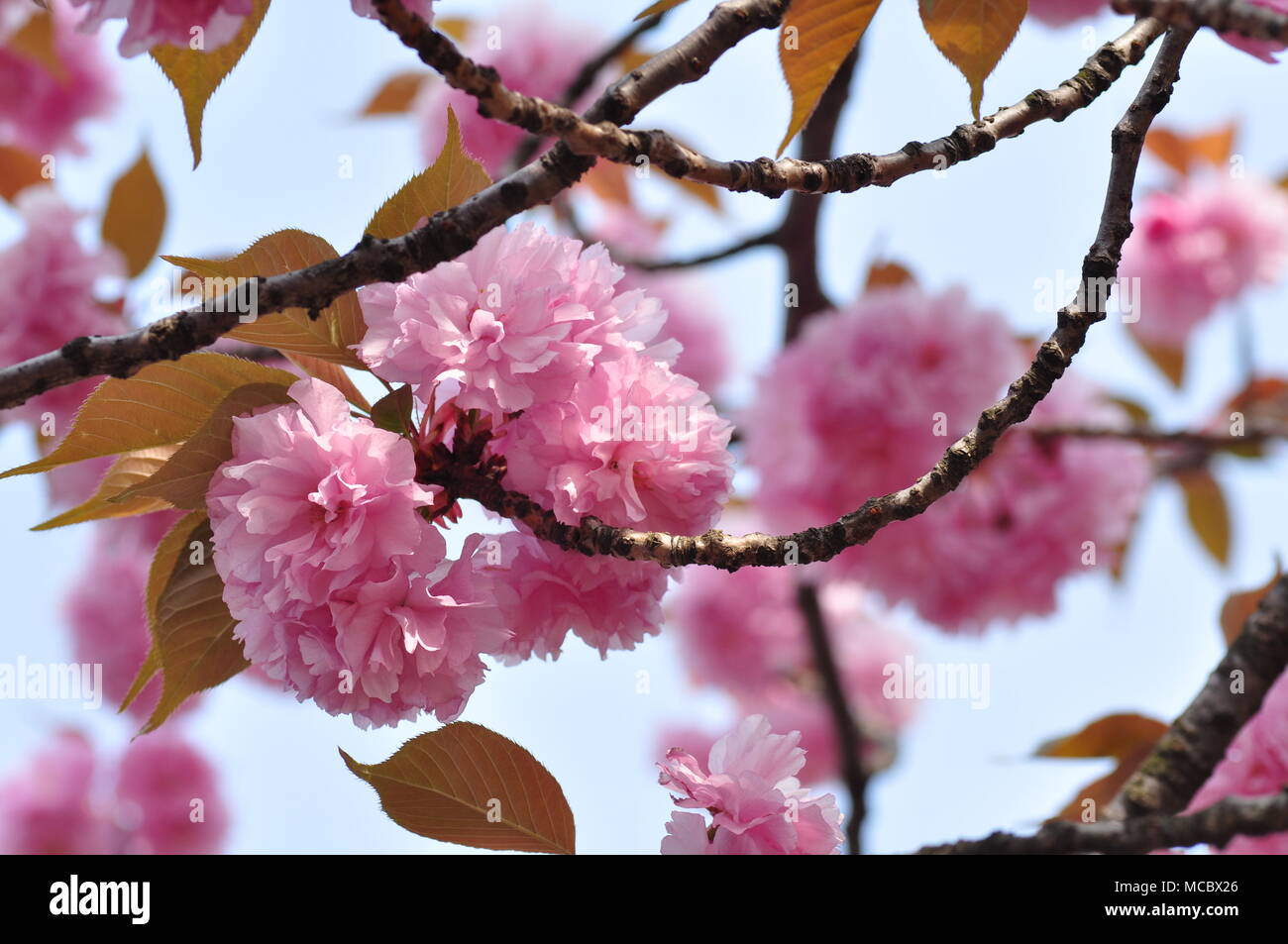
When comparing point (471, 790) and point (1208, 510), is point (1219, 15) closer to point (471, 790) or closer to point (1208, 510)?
point (471, 790)

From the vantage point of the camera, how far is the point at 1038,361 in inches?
33.4

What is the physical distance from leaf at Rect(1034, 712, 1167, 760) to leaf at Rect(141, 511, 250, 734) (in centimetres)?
106

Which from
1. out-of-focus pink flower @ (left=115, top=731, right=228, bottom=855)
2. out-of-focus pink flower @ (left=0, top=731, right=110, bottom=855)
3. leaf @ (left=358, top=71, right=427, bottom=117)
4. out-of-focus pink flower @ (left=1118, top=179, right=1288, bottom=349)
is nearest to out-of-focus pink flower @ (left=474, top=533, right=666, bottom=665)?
leaf @ (left=358, top=71, right=427, bottom=117)

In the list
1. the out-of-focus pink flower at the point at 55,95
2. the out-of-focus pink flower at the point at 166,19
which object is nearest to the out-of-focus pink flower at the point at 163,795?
the out-of-focus pink flower at the point at 55,95

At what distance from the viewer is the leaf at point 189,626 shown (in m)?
0.94

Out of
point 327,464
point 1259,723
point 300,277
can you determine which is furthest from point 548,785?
point 1259,723

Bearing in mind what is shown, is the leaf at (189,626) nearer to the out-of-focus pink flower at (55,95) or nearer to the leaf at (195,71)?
the leaf at (195,71)

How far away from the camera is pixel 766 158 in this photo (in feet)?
2.61

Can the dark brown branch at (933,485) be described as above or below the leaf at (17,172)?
below

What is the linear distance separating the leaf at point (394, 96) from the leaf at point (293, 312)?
213 cm

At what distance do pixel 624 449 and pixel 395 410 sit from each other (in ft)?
0.72
